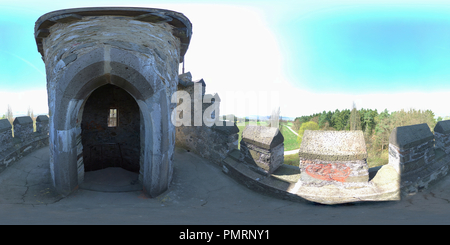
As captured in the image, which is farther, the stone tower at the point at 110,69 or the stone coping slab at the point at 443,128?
the stone coping slab at the point at 443,128

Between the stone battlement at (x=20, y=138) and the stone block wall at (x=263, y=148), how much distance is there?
6721 mm

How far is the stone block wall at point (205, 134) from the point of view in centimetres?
552

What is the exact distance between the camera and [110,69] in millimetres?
3457

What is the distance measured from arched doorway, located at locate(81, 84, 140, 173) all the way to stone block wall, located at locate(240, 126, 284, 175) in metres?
3.69

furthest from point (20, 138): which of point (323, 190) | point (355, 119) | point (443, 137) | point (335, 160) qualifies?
point (355, 119)

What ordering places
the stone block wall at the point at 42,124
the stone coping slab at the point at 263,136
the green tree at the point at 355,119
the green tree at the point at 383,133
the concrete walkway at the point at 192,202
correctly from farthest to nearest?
the green tree at the point at 355,119
the green tree at the point at 383,133
the stone block wall at the point at 42,124
the stone coping slab at the point at 263,136
the concrete walkway at the point at 192,202

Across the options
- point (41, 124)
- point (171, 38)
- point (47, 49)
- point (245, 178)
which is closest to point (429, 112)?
point (245, 178)

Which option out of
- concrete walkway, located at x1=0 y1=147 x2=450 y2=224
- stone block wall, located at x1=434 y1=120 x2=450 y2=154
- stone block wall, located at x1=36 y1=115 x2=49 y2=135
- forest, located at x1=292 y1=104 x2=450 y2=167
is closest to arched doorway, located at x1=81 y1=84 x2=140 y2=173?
concrete walkway, located at x1=0 y1=147 x2=450 y2=224

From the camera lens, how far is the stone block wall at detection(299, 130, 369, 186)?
3602 mm

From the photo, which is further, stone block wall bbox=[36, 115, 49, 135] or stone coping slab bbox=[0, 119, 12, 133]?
stone block wall bbox=[36, 115, 49, 135]

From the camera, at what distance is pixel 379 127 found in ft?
58.7

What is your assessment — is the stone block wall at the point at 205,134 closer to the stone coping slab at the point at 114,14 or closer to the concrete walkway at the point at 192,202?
the concrete walkway at the point at 192,202

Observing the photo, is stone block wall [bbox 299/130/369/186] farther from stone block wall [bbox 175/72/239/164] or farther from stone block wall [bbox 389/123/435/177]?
stone block wall [bbox 175/72/239/164]

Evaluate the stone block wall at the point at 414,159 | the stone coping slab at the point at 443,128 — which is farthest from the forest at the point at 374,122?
the stone block wall at the point at 414,159
